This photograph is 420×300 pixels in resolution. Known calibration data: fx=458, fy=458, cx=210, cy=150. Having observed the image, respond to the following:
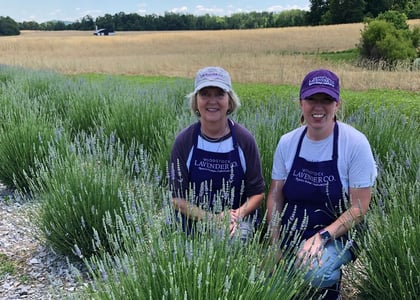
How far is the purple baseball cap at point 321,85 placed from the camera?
2.67m

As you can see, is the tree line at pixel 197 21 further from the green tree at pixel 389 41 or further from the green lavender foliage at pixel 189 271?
the green lavender foliage at pixel 189 271

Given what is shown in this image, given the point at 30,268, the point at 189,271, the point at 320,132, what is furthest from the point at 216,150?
the point at 30,268

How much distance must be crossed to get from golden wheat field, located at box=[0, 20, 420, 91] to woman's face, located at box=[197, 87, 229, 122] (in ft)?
27.6

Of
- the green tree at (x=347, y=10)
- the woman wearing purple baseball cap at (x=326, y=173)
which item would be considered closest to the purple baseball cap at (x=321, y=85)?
the woman wearing purple baseball cap at (x=326, y=173)

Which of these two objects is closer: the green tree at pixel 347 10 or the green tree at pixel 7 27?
the green tree at pixel 347 10

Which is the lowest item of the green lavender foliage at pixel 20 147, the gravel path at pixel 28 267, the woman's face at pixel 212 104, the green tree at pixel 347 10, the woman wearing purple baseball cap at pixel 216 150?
the gravel path at pixel 28 267

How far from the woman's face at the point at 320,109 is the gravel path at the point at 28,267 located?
68.3 inches

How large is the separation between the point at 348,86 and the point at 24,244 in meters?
9.09

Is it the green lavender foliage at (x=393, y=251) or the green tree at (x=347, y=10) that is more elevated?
the green tree at (x=347, y=10)

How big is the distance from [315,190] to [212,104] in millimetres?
865

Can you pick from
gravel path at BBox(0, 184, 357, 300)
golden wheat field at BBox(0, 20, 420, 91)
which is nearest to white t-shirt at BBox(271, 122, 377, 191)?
gravel path at BBox(0, 184, 357, 300)

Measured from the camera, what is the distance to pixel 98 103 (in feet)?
23.8

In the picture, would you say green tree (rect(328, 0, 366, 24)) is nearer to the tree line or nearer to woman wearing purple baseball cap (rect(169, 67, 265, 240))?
the tree line

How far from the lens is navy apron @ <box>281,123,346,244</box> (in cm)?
275
